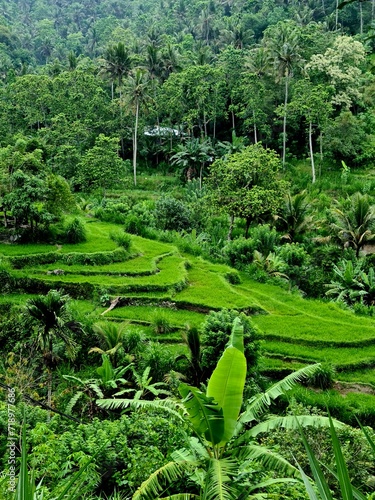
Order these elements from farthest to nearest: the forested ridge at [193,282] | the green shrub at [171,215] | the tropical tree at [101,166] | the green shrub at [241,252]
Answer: the tropical tree at [101,166] → the green shrub at [171,215] → the green shrub at [241,252] → the forested ridge at [193,282]

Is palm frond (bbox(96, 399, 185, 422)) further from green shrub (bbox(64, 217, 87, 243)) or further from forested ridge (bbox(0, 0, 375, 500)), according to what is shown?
green shrub (bbox(64, 217, 87, 243))

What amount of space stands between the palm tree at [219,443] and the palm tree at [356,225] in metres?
16.2

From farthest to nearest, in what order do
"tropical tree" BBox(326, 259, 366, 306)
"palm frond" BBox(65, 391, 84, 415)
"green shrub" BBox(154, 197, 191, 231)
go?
1. "green shrub" BBox(154, 197, 191, 231)
2. "tropical tree" BBox(326, 259, 366, 306)
3. "palm frond" BBox(65, 391, 84, 415)

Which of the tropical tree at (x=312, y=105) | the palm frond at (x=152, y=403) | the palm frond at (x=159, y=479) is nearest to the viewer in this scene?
the palm frond at (x=159, y=479)

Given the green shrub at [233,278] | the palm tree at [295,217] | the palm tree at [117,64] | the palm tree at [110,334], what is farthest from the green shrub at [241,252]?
the palm tree at [117,64]

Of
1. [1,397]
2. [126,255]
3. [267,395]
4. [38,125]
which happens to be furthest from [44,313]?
[38,125]

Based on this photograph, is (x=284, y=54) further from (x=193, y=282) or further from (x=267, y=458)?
(x=267, y=458)

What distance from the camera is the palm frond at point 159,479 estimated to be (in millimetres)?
6453

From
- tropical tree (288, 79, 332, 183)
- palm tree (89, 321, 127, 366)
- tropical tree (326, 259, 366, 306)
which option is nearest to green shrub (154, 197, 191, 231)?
tropical tree (326, 259, 366, 306)

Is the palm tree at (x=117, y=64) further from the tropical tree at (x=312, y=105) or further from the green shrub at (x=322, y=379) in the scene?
the green shrub at (x=322, y=379)

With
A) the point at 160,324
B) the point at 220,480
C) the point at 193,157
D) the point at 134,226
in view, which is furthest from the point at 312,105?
the point at 220,480

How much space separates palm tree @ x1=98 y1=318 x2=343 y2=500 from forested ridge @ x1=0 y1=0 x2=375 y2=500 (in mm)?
30

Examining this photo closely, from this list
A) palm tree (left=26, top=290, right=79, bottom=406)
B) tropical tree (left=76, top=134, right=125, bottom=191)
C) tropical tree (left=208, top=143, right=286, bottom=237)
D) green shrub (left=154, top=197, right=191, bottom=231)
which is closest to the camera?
palm tree (left=26, top=290, right=79, bottom=406)

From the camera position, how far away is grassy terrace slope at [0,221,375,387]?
14.4 m
